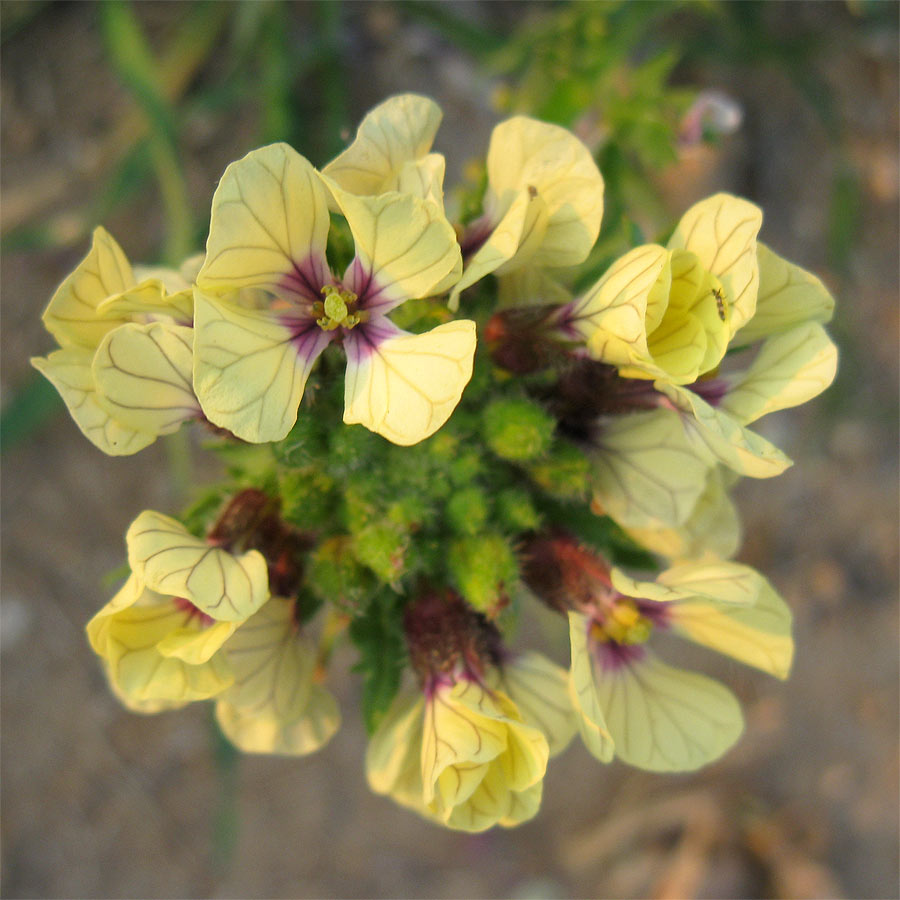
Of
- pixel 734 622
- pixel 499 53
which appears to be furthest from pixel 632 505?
pixel 499 53

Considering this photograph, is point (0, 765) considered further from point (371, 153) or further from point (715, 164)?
point (715, 164)

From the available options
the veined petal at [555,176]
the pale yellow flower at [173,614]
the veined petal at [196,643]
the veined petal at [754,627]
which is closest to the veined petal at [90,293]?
the pale yellow flower at [173,614]

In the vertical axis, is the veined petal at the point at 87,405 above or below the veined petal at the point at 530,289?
above

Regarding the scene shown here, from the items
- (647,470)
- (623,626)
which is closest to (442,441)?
(647,470)

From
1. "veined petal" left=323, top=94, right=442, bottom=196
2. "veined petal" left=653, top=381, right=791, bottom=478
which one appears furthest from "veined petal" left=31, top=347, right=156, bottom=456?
"veined petal" left=653, top=381, right=791, bottom=478

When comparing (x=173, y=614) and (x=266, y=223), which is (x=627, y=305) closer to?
(x=266, y=223)

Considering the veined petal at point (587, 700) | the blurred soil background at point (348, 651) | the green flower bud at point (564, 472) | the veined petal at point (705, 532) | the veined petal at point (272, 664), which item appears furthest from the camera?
the blurred soil background at point (348, 651)

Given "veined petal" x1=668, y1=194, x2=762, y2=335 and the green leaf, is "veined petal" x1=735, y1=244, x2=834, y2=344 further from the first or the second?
the green leaf

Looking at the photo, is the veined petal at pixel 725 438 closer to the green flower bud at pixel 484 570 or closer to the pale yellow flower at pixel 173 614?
the green flower bud at pixel 484 570
